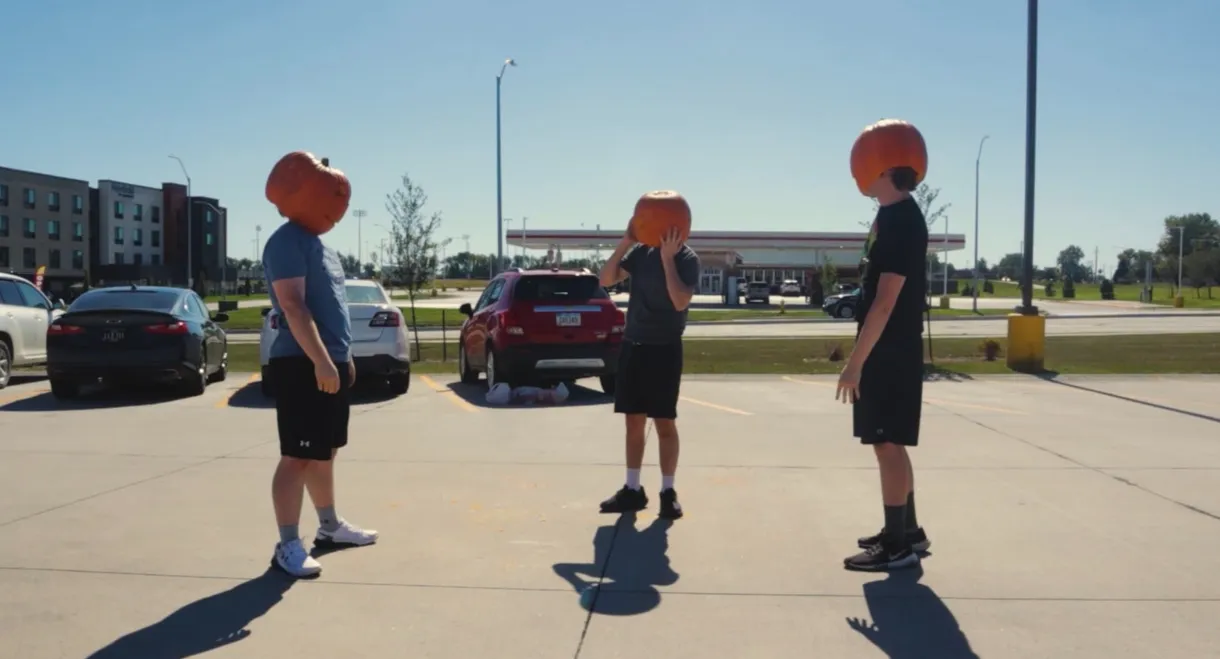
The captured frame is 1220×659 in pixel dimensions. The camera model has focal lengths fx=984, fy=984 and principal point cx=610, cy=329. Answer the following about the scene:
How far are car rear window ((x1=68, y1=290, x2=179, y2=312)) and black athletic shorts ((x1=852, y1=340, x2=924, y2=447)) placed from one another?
927 centimetres

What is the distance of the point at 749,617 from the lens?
3.86m

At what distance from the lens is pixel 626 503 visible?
5676 mm

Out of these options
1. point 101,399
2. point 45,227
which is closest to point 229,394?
point 101,399

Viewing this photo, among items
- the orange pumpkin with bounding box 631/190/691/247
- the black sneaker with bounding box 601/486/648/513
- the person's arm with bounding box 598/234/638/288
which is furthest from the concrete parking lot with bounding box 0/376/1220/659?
the orange pumpkin with bounding box 631/190/691/247

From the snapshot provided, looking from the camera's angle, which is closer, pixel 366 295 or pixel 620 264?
pixel 620 264

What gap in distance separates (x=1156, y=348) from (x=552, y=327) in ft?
53.0

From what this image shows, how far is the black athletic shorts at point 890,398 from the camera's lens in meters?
4.40

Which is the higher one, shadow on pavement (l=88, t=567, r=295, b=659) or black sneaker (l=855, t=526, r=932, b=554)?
black sneaker (l=855, t=526, r=932, b=554)

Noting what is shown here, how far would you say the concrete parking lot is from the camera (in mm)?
3648

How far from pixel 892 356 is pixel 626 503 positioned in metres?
1.93

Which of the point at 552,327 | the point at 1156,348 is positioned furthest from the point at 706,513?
the point at 1156,348

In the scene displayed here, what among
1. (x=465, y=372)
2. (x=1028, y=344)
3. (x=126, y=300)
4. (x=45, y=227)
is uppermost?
(x=45, y=227)

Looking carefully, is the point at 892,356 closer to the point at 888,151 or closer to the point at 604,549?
the point at 888,151

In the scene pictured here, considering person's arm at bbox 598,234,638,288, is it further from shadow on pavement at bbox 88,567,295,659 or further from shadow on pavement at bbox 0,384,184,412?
shadow on pavement at bbox 0,384,184,412
